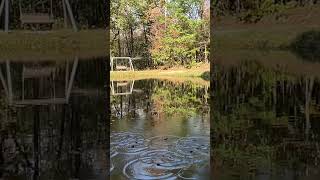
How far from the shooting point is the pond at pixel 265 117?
2.64 metres

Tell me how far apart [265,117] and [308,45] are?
2.20ft

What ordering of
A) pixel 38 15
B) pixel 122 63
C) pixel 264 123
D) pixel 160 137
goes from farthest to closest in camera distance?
pixel 122 63
pixel 38 15
pixel 264 123
pixel 160 137

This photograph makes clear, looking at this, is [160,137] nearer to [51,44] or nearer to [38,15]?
[51,44]

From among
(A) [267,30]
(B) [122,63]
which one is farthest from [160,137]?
(B) [122,63]

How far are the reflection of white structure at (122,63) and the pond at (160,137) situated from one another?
143 inches

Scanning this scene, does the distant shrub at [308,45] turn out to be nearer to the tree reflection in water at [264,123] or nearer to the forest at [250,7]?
the tree reflection in water at [264,123]

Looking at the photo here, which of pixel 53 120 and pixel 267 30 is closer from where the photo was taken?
pixel 53 120

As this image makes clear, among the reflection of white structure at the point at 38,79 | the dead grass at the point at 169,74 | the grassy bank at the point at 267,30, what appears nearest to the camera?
the grassy bank at the point at 267,30

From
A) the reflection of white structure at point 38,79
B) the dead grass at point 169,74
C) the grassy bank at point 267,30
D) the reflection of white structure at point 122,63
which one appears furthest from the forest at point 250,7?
the reflection of white structure at point 122,63

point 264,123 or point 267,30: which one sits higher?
point 267,30

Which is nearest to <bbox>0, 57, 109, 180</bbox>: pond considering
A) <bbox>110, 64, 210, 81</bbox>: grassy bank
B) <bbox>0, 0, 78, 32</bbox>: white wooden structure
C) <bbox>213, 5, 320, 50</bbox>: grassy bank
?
<bbox>0, 0, 78, 32</bbox>: white wooden structure

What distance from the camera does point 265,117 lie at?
3.77m

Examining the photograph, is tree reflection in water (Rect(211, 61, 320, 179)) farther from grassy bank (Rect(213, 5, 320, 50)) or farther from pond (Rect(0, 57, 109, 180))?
pond (Rect(0, 57, 109, 180))

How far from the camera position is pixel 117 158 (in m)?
2.85
